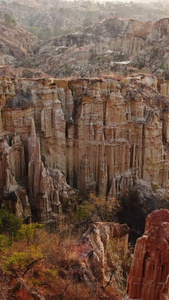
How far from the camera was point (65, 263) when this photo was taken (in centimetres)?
1302

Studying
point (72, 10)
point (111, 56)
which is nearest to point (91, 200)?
point (111, 56)

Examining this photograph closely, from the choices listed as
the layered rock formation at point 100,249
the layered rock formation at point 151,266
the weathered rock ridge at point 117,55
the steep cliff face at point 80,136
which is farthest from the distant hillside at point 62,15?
the layered rock formation at point 151,266

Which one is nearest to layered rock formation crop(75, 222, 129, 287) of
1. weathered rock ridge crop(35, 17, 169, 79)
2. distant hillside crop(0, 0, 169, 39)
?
weathered rock ridge crop(35, 17, 169, 79)

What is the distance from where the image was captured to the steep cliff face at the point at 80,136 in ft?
67.9

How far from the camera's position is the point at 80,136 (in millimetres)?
22719

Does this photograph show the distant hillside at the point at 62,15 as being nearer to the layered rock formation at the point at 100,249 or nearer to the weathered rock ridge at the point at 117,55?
the weathered rock ridge at the point at 117,55

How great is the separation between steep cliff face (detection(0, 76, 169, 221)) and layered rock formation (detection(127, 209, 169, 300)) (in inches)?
404

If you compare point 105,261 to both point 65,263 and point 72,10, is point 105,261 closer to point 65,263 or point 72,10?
point 65,263

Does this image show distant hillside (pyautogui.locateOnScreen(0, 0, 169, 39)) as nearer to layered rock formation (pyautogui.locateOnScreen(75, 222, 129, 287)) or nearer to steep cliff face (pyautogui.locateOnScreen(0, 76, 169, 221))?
steep cliff face (pyautogui.locateOnScreen(0, 76, 169, 221))

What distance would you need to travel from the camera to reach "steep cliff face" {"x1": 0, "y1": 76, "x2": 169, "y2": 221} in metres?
20.7

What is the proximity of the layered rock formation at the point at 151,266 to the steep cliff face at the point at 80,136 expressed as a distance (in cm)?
1025

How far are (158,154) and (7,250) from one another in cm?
1448

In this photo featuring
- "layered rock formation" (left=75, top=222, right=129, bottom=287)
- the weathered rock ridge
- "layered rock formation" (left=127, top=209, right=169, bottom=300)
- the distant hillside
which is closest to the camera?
"layered rock formation" (left=127, top=209, right=169, bottom=300)

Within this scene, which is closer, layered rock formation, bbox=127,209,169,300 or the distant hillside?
layered rock formation, bbox=127,209,169,300
